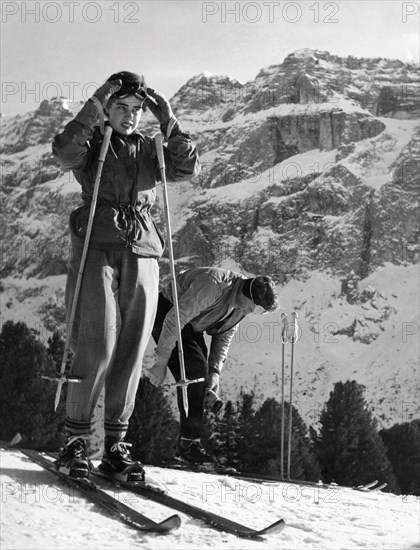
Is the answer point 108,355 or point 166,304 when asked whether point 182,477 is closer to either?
point 108,355

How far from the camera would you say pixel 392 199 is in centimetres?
19638

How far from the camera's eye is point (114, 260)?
515cm

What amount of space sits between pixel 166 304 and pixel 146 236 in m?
2.31

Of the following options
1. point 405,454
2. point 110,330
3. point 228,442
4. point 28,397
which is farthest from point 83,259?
point 405,454

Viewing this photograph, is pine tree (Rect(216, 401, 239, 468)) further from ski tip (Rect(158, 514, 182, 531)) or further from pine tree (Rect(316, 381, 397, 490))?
ski tip (Rect(158, 514, 182, 531))

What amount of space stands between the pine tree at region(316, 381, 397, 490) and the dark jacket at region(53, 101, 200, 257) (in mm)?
52489

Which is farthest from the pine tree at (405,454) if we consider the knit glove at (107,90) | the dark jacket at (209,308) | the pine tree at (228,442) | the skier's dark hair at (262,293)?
the knit glove at (107,90)

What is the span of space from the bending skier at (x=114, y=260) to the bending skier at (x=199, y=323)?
175cm

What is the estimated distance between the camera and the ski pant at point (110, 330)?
500 centimetres

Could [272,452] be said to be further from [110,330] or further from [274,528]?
[274,528]

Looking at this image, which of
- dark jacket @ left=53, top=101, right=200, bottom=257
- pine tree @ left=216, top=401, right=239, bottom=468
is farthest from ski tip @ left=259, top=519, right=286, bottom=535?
pine tree @ left=216, top=401, right=239, bottom=468

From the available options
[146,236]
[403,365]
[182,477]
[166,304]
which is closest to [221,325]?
[166,304]

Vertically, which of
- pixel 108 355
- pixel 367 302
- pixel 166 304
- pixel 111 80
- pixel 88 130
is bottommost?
pixel 108 355

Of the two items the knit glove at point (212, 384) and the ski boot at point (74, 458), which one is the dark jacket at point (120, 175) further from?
the knit glove at point (212, 384)
